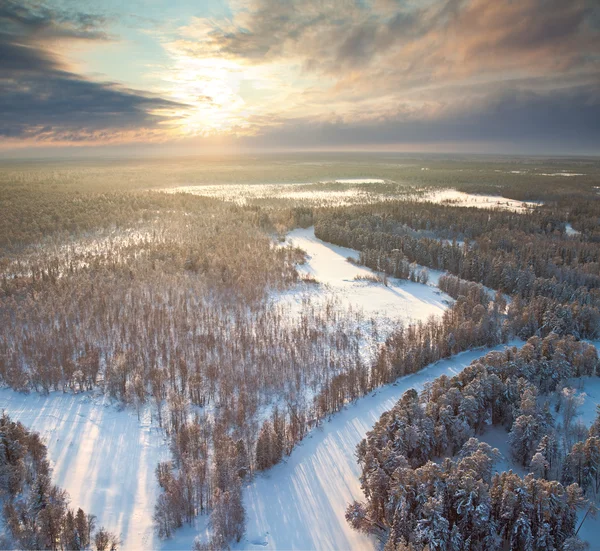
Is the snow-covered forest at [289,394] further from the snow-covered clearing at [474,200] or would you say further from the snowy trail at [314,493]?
the snow-covered clearing at [474,200]

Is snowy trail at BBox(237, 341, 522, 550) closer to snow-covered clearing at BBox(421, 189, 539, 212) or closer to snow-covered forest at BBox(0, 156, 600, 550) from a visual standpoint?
snow-covered forest at BBox(0, 156, 600, 550)

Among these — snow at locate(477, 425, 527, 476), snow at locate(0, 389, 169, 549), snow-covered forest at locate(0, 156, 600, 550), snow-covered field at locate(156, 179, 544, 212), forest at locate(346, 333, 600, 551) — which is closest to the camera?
forest at locate(346, 333, 600, 551)

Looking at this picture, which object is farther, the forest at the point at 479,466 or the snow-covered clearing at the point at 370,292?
the snow-covered clearing at the point at 370,292

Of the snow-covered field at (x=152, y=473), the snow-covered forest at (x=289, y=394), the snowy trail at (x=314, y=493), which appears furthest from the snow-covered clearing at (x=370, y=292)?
the snowy trail at (x=314, y=493)

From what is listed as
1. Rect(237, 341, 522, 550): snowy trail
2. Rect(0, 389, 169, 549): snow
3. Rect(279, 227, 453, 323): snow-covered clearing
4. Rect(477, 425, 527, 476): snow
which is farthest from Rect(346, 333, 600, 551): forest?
Rect(279, 227, 453, 323): snow-covered clearing

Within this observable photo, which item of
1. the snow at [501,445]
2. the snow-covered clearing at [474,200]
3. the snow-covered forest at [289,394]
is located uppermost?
the snow-covered clearing at [474,200]

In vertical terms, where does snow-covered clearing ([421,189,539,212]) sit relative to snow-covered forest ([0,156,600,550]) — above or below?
above
